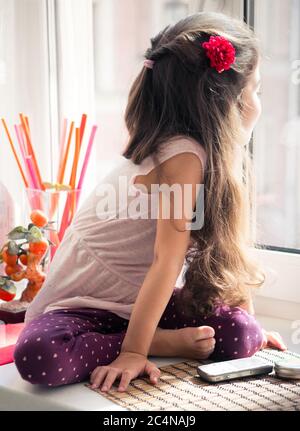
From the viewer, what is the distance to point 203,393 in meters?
1.21

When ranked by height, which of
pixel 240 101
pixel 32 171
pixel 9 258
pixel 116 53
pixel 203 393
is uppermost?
pixel 116 53

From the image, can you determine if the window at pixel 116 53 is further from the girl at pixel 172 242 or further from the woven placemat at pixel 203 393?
the woven placemat at pixel 203 393

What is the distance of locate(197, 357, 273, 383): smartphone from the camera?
1257mm

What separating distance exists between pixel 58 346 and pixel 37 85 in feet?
2.73

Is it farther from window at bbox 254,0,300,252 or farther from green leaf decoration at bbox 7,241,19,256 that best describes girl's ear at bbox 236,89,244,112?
green leaf decoration at bbox 7,241,19,256

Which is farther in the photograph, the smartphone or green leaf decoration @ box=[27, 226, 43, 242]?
green leaf decoration @ box=[27, 226, 43, 242]

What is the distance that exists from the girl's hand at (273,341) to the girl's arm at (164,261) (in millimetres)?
228

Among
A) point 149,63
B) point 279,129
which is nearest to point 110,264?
point 149,63

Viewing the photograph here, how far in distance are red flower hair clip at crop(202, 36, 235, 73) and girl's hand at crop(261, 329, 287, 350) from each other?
488 mm

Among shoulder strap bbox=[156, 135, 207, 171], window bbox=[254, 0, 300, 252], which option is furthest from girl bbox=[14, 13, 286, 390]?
window bbox=[254, 0, 300, 252]

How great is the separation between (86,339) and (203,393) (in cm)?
21

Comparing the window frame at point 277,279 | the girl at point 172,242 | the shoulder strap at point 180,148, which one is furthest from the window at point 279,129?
the shoulder strap at point 180,148

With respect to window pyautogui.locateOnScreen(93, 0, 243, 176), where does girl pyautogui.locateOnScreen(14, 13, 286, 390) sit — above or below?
below

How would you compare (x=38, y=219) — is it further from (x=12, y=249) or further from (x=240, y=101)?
(x=240, y=101)
